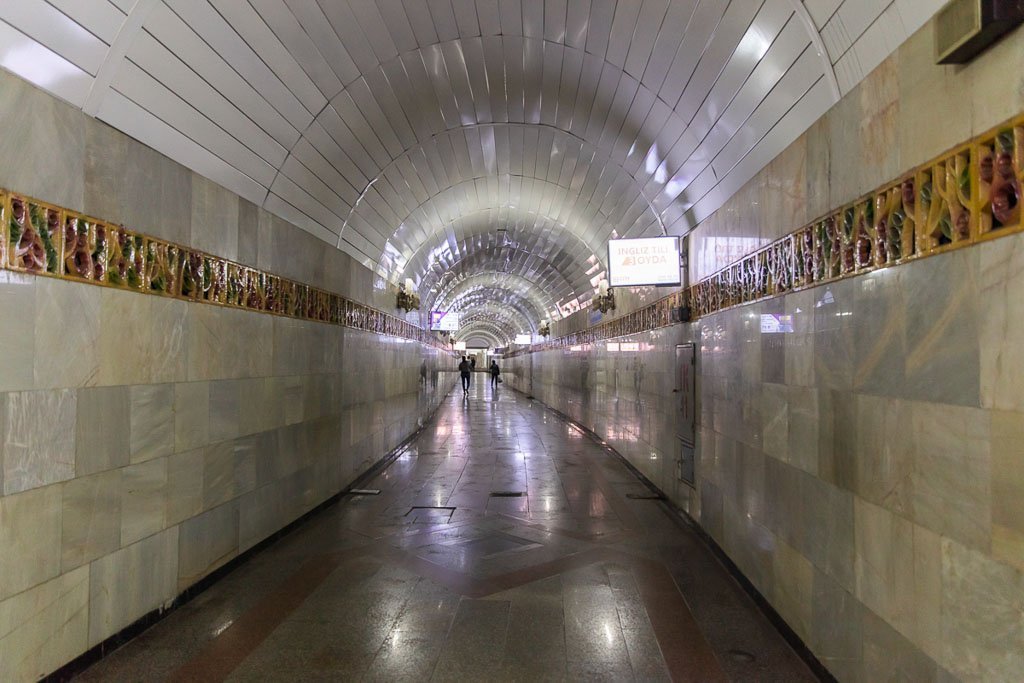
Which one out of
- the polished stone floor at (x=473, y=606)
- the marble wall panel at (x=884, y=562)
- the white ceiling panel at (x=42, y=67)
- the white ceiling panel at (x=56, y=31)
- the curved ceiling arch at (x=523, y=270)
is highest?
the curved ceiling arch at (x=523, y=270)

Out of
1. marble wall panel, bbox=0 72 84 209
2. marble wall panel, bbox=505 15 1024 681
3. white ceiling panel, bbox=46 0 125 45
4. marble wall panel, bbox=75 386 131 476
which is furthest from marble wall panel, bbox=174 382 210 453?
marble wall panel, bbox=505 15 1024 681

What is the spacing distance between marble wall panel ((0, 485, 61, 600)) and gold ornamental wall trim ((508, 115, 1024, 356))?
163 inches

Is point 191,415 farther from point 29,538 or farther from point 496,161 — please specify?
point 496,161

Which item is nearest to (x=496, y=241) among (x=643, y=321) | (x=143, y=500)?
(x=643, y=321)

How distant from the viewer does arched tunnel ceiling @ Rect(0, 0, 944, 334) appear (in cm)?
342

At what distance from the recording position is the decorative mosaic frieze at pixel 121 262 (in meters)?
2.96

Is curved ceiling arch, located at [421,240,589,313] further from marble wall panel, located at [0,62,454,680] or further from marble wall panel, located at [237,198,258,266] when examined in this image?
marble wall panel, located at [0,62,454,680]

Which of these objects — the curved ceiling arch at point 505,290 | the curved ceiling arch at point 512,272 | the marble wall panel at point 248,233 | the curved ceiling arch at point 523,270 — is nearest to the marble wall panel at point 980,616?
the marble wall panel at point 248,233

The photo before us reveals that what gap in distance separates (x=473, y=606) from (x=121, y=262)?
309 cm

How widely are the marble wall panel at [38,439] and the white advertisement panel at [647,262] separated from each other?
18.0 feet

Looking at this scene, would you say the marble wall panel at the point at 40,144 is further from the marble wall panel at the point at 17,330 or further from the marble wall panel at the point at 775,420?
the marble wall panel at the point at 775,420

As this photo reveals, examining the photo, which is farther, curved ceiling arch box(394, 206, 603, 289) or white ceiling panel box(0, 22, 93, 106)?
curved ceiling arch box(394, 206, 603, 289)

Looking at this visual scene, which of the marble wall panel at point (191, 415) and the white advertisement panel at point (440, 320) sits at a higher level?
the white advertisement panel at point (440, 320)

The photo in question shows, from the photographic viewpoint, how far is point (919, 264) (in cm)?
258
